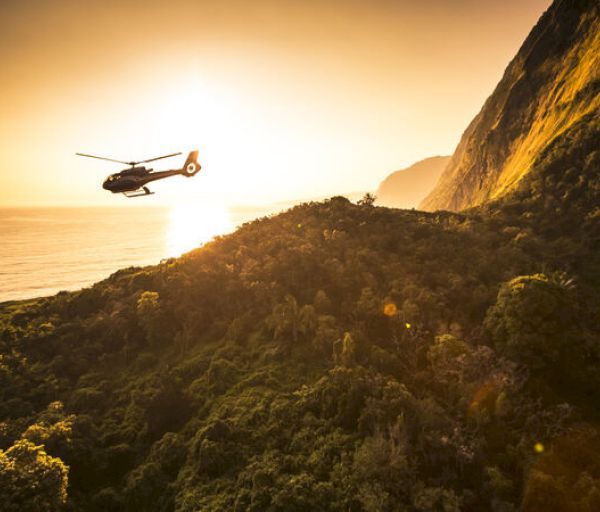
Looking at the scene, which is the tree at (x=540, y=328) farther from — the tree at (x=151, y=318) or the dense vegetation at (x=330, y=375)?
the tree at (x=151, y=318)

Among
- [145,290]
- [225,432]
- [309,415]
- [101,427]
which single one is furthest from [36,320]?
[309,415]

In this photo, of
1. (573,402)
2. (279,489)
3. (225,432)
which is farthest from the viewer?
(225,432)

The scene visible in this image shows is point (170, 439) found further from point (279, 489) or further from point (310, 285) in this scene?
point (310, 285)

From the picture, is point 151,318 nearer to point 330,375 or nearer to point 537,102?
point 330,375

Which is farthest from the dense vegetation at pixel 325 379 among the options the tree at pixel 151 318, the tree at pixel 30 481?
the tree at pixel 151 318

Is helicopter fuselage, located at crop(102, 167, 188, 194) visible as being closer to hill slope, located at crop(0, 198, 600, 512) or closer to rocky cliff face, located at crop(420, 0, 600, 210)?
hill slope, located at crop(0, 198, 600, 512)

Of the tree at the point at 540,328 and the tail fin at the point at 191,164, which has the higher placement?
the tail fin at the point at 191,164

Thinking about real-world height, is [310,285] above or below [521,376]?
above
